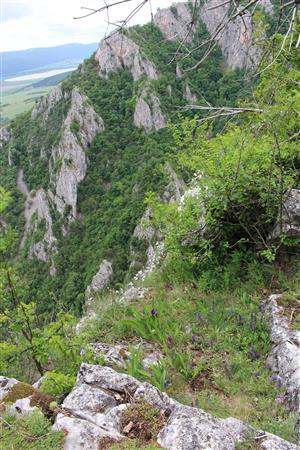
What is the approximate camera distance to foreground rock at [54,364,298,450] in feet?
8.31

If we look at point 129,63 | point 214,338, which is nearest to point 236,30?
point 214,338

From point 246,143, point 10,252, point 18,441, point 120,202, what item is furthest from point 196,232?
point 120,202

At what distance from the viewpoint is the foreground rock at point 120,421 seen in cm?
253

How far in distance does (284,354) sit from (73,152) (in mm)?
89397

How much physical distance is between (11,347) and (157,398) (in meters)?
1.65

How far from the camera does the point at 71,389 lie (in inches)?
134

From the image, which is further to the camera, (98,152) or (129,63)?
(129,63)

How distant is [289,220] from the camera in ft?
15.7

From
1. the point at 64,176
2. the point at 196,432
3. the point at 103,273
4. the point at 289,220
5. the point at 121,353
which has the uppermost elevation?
the point at 289,220

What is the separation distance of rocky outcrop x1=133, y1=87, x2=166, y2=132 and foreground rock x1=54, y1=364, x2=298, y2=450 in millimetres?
91282

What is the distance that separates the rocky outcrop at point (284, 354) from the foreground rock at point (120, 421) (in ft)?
2.43

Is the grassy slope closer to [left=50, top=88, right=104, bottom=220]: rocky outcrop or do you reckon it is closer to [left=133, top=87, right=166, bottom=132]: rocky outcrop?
[left=50, top=88, right=104, bottom=220]: rocky outcrop

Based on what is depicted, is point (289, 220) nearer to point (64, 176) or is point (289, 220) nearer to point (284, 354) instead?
point (284, 354)

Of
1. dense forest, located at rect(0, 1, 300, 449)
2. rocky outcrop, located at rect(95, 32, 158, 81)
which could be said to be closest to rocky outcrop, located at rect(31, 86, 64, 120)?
rocky outcrop, located at rect(95, 32, 158, 81)
